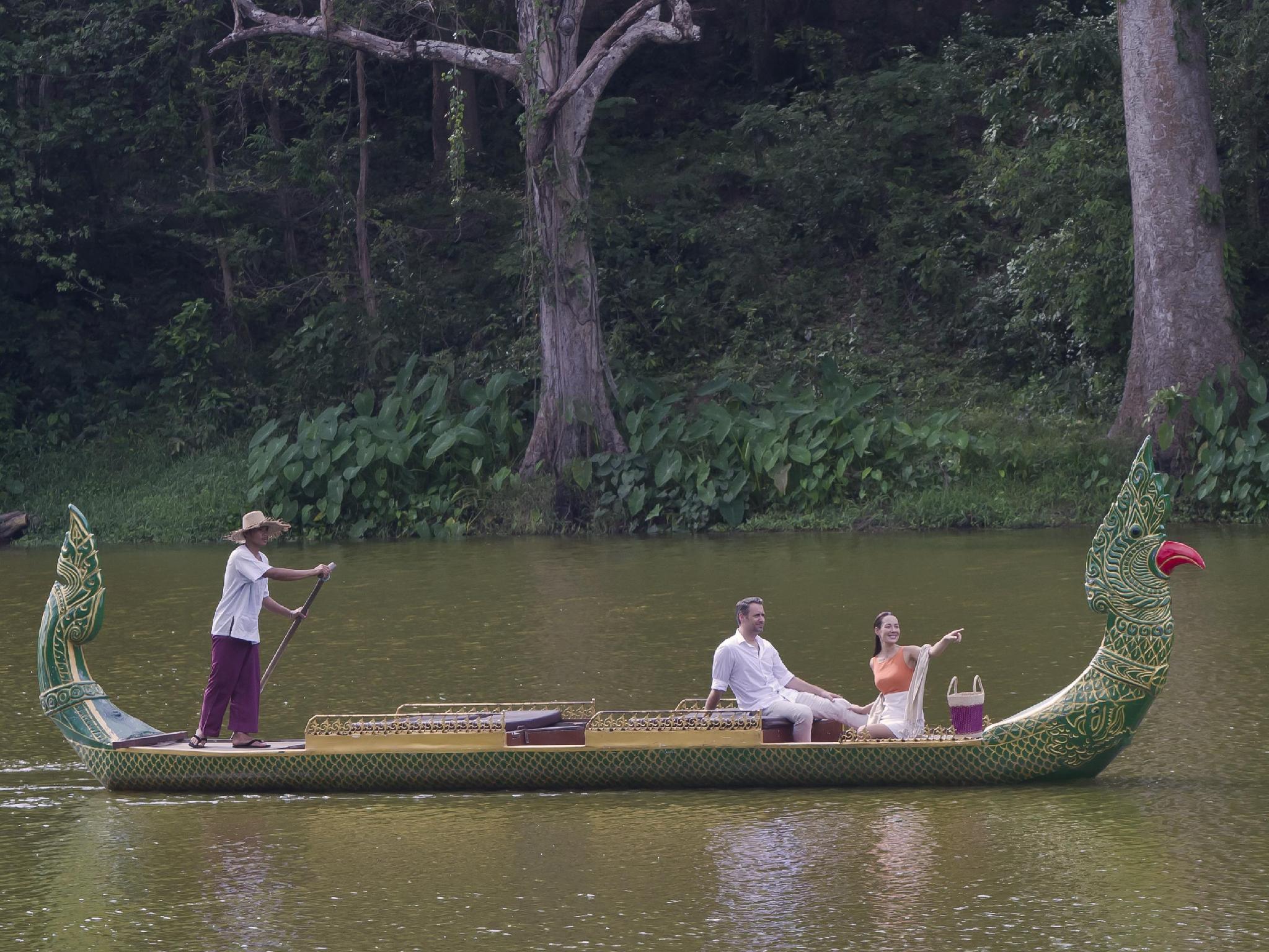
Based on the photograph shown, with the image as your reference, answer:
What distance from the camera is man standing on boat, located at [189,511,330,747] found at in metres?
9.51

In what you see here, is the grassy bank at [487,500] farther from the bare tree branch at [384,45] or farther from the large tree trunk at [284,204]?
the bare tree branch at [384,45]

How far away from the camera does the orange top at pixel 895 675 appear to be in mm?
9039

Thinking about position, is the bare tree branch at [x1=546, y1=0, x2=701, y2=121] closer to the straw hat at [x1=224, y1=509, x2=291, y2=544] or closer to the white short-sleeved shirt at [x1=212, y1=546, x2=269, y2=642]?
the straw hat at [x1=224, y1=509, x2=291, y2=544]

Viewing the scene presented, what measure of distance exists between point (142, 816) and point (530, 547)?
459 inches

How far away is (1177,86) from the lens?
20.0 metres

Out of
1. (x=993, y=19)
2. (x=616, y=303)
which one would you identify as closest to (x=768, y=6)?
(x=993, y=19)

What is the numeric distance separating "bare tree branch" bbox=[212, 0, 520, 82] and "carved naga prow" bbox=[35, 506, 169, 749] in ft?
44.3

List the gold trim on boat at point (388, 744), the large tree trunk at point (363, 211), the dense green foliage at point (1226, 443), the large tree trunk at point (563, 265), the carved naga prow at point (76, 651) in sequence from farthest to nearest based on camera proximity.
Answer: the large tree trunk at point (363, 211) < the large tree trunk at point (563, 265) < the dense green foliage at point (1226, 443) < the carved naga prow at point (76, 651) < the gold trim on boat at point (388, 744)

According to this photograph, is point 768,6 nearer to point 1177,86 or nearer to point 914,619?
point 1177,86

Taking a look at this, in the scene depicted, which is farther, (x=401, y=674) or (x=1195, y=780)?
(x=401, y=674)

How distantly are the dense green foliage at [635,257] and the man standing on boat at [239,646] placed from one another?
1156 cm

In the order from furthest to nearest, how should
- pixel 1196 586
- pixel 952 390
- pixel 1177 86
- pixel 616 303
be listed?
1. pixel 616 303
2. pixel 952 390
3. pixel 1177 86
4. pixel 1196 586

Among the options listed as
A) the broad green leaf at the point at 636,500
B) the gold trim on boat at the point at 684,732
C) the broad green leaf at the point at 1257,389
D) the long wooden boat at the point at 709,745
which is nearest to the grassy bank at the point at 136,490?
the broad green leaf at the point at 636,500

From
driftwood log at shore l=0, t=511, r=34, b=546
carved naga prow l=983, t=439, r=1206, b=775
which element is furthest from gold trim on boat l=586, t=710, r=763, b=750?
driftwood log at shore l=0, t=511, r=34, b=546
